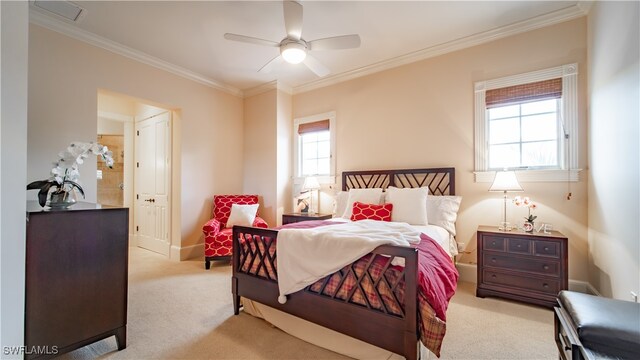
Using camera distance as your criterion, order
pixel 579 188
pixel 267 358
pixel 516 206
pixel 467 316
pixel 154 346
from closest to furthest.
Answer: pixel 267 358
pixel 154 346
pixel 467 316
pixel 579 188
pixel 516 206

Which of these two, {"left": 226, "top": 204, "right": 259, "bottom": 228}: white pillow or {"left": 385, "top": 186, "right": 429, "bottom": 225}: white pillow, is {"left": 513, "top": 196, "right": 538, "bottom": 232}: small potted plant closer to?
{"left": 385, "top": 186, "right": 429, "bottom": 225}: white pillow

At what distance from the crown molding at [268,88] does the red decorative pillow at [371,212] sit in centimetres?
265

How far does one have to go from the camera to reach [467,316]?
2.42m

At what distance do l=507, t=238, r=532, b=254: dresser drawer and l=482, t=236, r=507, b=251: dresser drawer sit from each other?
58 millimetres

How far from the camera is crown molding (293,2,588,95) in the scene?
9.24ft

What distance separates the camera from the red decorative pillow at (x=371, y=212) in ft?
10.8

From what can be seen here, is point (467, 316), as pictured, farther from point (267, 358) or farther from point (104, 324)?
point (104, 324)

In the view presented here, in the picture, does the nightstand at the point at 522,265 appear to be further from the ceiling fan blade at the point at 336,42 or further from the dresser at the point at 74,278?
the dresser at the point at 74,278

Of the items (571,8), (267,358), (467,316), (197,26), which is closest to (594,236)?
(467,316)

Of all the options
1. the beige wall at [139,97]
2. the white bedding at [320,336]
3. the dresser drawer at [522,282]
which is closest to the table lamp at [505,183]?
the dresser drawer at [522,282]

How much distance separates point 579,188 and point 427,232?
1659 mm

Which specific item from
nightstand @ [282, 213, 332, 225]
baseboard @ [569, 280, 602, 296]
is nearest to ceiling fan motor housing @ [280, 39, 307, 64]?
nightstand @ [282, 213, 332, 225]

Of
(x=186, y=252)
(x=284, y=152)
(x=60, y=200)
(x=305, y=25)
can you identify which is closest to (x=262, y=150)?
(x=284, y=152)

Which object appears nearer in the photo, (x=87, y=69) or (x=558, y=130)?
(x=558, y=130)
